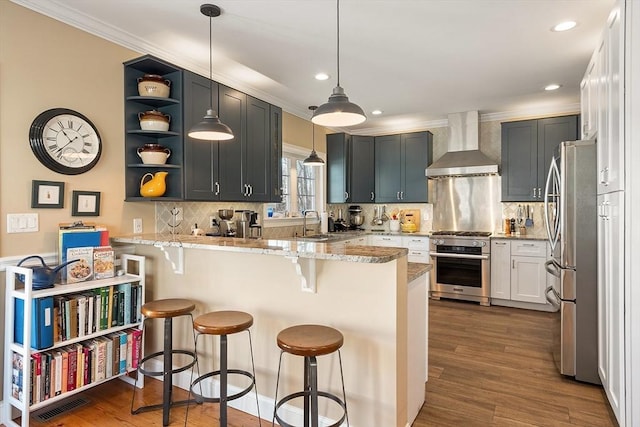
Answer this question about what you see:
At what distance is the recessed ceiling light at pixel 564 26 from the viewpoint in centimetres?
279

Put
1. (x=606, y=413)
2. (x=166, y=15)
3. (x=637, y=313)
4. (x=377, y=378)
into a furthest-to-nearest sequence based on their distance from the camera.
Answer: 1. (x=166, y=15)
2. (x=606, y=413)
3. (x=377, y=378)
4. (x=637, y=313)

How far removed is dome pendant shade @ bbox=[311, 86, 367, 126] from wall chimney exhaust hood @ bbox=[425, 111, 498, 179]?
11.3 ft

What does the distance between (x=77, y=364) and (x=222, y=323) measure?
1157 millimetres

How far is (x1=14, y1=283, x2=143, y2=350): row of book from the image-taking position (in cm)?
221

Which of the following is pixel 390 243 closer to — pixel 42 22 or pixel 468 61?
pixel 468 61

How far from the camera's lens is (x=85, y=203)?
2721 mm

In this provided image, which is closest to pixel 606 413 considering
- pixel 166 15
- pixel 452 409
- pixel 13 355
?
pixel 452 409

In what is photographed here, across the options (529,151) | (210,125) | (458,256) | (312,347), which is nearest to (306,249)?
(312,347)

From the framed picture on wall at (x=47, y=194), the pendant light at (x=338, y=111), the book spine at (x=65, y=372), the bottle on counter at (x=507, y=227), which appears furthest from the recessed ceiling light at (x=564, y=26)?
the book spine at (x=65, y=372)

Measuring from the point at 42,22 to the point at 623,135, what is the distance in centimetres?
364

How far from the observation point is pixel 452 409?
8.19 feet

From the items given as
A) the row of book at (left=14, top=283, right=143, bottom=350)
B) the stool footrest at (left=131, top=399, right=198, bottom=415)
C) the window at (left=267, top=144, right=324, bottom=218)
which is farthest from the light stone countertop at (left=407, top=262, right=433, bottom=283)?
the window at (left=267, top=144, right=324, bottom=218)

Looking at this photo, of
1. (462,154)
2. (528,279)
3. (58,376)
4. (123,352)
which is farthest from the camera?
(462,154)

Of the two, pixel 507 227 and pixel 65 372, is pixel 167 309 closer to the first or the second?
pixel 65 372
